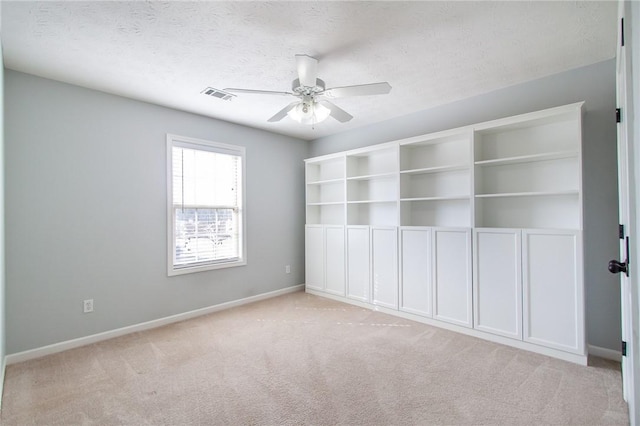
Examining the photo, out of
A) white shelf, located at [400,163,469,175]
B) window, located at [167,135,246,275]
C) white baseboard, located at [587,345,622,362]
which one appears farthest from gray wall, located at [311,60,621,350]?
window, located at [167,135,246,275]

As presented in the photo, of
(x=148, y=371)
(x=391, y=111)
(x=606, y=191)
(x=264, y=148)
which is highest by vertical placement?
(x=391, y=111)

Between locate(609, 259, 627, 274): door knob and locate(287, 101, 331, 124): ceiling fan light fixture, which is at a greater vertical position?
locate(287, 101, 331, 124): ceiling fan light fixture

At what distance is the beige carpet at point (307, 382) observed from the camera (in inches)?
78.7

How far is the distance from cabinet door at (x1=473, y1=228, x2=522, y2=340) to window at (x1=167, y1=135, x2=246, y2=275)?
3093mm

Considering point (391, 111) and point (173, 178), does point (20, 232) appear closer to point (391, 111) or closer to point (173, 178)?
point (173, 178)

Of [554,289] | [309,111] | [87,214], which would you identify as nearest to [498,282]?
[554,289]

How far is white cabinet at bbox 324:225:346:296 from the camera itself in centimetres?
458

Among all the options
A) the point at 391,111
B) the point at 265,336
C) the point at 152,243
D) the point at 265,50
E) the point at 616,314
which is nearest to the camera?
the point at 265,50

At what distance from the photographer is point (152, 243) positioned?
3.62m

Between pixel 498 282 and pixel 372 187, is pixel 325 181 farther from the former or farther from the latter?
pixel 498 282

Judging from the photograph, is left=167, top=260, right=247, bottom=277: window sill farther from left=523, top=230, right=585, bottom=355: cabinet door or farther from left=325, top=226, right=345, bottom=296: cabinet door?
left=523, top=230, right=585, bottom=355: cabinet door

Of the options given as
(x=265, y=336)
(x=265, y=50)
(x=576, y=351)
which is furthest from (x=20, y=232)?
(x=576, y=351)

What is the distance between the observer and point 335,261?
4.68 meters

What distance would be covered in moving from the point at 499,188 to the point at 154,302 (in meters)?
4.17
